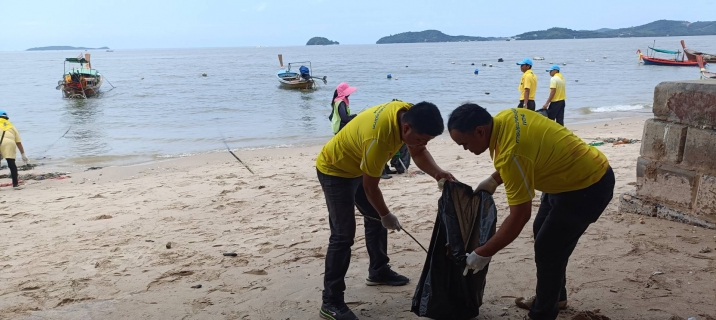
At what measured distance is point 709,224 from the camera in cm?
460

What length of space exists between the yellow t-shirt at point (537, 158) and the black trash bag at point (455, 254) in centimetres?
42

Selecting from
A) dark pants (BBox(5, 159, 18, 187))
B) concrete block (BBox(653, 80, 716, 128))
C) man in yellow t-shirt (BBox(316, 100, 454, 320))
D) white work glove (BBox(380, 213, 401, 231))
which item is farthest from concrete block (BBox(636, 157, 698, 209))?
dark pants (BBox(5, 159, 18, 187))

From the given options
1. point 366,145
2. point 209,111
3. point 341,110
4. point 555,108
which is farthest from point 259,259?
point 209,111

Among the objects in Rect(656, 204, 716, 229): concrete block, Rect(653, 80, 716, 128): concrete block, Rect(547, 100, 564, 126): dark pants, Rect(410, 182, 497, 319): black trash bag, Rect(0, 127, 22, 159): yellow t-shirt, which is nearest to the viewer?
Rect(410, 182, 497, 319): black trash bag

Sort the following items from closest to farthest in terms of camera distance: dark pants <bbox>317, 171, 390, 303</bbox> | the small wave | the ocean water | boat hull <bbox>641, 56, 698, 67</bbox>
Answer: dark pants <bbox>317, 171, 390, 303</bbox> < the ocean water < the small wave < boat hull <bbox>641, 56, 698, 67</bbox>

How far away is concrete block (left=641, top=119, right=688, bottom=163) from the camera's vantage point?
475 cm

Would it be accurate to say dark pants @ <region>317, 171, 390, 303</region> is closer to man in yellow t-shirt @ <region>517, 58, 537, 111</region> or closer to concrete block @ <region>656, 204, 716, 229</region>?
concrete block @ <region>656, 204, 716, 229</region>

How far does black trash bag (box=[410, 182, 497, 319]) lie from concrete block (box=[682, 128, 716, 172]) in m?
2.56

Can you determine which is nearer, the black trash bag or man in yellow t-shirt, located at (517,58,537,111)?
the black trash bag

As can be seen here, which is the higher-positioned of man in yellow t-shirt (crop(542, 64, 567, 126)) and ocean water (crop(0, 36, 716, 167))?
man in yellow t-shirt (crop(542, 64, 567, 126))

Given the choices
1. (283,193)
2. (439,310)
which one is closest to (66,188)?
(283,193)

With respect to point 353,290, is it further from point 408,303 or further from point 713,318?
point 713,318

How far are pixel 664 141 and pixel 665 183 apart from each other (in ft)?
1.22

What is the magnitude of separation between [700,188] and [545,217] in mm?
2396
